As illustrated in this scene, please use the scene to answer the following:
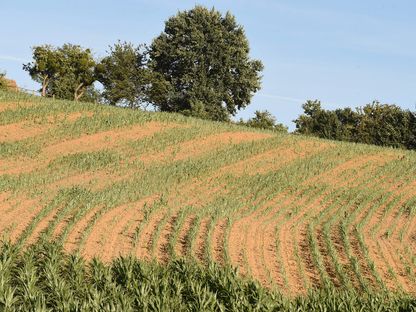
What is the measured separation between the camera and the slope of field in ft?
54.8

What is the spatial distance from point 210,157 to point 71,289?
58.8 feet

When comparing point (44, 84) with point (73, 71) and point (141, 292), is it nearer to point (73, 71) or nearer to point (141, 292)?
point (73, 71)

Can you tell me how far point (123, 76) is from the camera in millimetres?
71500

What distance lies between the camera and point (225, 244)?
56.7ft

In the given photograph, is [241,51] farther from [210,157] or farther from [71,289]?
[71,289]

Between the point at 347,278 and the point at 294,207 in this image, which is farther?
the point at 294,207

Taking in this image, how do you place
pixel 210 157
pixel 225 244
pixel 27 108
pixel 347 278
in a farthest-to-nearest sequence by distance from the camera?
pixel 27 108 → pixel 210 157 → pixel 225 244 → pixel 347 278

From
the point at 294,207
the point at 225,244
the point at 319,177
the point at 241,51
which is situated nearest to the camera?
the point at 225,244

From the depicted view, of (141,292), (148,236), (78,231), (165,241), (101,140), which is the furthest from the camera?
(101,140)

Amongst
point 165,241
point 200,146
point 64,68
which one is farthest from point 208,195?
point 64,68

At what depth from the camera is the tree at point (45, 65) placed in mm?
72625

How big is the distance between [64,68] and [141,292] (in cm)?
6517

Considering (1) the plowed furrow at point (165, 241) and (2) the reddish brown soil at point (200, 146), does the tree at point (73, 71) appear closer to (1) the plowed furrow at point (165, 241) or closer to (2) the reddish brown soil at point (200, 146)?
(2) the reddish brown soil at point (200, 146)

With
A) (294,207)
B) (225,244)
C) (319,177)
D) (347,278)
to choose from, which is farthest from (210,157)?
(347,278)
